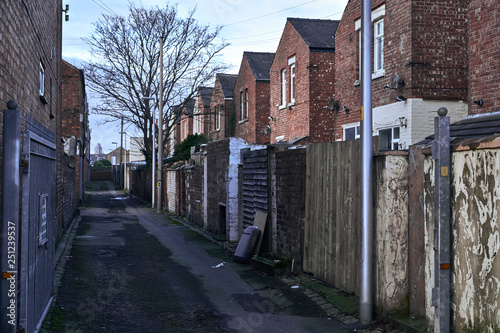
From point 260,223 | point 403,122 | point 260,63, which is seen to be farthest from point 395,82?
point 260,63

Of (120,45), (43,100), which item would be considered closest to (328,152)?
(43,100)

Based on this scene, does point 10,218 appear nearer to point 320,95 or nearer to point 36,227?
point 36,227

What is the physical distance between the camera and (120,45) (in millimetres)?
32344

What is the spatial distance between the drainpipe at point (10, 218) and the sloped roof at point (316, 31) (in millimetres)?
16344

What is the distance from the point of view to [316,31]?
846 inches

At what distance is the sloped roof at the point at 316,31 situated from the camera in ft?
66.2

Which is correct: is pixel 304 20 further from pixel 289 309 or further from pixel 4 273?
pixel 4 273

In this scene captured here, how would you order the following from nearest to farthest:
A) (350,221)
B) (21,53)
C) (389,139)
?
(21,53), (350,221), (389,139)

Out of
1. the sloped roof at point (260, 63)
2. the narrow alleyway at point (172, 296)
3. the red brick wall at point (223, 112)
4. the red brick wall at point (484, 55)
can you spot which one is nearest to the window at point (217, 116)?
the red brick wall at point (223, 112)

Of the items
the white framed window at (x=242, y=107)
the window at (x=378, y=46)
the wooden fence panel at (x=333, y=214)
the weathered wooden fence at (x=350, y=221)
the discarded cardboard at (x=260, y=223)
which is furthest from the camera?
the white framed window at (x=242, y=107)

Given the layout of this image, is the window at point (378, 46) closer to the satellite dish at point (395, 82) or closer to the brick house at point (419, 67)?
the brick house at point (419, 67)

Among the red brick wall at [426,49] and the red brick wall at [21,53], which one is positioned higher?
the red brick wall at [426,49]

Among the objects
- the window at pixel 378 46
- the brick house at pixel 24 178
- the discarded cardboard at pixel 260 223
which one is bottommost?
the discarded cardboard at pixel 260 223

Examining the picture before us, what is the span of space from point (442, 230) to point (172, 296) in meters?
4.72
